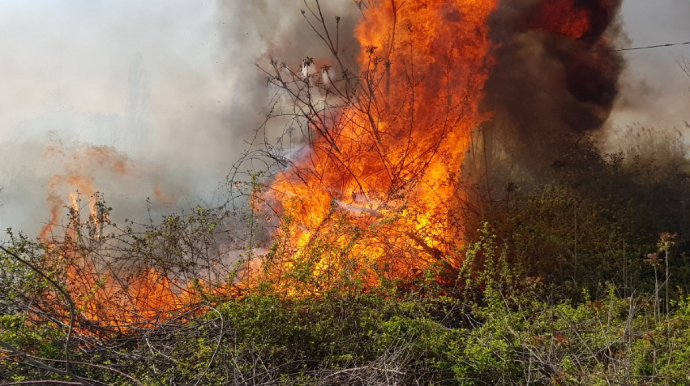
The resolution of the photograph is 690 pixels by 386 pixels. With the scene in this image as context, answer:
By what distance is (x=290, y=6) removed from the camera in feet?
30.2

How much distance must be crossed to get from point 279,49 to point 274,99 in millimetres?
804

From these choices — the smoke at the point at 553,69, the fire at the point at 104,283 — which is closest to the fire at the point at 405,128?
the smoke at the point at 553,69

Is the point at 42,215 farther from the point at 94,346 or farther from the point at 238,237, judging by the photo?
the point at 94,346

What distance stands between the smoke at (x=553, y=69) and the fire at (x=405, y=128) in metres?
0.31

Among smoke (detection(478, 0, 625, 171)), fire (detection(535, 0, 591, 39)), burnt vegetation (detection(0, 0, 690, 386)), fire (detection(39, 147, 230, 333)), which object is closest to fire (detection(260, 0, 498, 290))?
burnt vegetation (detection(0, 0, 690, 386))

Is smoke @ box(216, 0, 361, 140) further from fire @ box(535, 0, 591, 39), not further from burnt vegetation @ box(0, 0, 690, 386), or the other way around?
fire @ box(535, 0, 591, 39)

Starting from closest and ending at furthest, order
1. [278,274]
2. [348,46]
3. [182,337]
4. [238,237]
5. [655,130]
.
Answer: [182,337] → [278,274] → [238,237] → [655,130] → [348,46]

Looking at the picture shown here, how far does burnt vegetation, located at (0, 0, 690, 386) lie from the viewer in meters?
5.31

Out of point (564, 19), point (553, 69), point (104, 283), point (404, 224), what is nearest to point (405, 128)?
point (404, 224)

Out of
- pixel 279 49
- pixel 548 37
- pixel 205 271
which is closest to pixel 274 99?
pixel 279 49

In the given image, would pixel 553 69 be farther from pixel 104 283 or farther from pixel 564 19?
pixel 104 283

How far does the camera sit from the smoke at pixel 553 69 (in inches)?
330

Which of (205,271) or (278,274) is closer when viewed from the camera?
(278,274)

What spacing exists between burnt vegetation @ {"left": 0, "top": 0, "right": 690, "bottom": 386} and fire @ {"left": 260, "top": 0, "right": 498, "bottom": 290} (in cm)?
3
